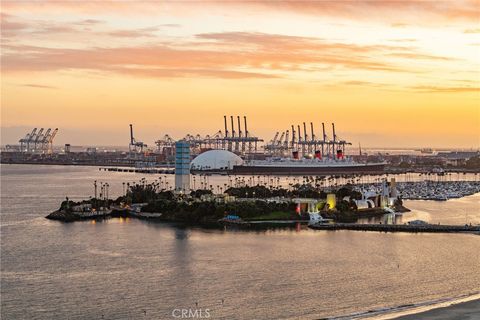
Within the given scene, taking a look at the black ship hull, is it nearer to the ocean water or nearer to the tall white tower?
the tall white tower

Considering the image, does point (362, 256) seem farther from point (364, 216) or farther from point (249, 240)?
point (364, 216)

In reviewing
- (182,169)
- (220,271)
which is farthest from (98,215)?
(220,271)

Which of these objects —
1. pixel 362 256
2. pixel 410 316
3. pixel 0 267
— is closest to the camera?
pixel 410 316

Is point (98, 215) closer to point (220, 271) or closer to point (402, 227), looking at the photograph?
point (402, 227)

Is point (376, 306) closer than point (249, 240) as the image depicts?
Yes

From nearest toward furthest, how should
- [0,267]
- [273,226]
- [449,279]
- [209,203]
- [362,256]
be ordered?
[449,279], [0,267], [362,256], [273,226], [209,203]

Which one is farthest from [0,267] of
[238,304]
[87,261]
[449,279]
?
[449,279]
